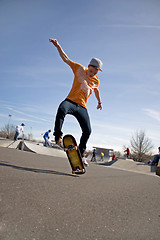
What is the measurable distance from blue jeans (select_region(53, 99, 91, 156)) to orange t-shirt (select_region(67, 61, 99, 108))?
0.14 metres

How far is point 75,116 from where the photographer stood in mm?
3711

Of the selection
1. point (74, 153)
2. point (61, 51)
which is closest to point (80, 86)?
point (61, 51)

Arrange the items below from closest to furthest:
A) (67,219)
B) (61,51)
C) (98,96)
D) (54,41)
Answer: (67,219) → (54,41) → (61,51) → (98,96)

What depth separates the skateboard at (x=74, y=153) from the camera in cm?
319

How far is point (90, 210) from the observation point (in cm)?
133

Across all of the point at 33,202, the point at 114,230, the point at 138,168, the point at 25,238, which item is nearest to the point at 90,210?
the point at 114,230

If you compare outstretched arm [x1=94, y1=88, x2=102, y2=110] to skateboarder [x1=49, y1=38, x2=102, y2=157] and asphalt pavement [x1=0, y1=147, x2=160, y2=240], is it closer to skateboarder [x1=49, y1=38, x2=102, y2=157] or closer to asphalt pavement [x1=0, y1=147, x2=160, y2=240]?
skateboarder [x1=49, y1=38, x2=102, y2=157]

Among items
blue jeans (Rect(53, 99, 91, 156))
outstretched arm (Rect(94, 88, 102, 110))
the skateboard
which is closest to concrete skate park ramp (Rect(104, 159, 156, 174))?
outstretched arm (Rect(94, 88, 102, 110))

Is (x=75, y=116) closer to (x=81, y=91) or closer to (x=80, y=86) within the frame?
(x=81, y=91)

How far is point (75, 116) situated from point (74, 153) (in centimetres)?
83

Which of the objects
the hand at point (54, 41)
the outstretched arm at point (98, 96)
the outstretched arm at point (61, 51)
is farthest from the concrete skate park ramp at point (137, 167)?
the hand at point (54, 41)

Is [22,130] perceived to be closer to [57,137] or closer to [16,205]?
[57,137]

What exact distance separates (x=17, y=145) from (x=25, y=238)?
9.49 meters

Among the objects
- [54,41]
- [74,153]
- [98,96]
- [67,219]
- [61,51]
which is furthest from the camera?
[98,96]
